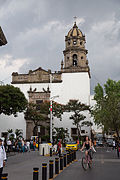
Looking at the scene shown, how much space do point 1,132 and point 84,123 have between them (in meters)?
17.4

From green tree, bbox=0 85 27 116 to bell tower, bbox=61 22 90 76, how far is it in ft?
58.6

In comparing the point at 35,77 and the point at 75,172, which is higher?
the point at 35,77

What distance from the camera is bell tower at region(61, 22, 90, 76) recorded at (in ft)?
173

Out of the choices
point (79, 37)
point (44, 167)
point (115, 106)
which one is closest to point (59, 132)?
point (115, 106)

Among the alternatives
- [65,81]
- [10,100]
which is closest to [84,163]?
[10,100]

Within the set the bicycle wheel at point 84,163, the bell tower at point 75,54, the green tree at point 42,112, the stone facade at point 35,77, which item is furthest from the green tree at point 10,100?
the bicycle wheel at point 84,163

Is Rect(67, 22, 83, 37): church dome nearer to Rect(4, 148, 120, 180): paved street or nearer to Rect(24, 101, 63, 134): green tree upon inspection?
Rect(24, 101, 63, 134): green tree

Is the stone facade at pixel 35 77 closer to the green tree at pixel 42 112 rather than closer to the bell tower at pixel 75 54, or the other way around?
the bell tower at pixel 75 54

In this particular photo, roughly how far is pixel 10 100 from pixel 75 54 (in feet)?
74.2

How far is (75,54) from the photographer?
53.7 meters

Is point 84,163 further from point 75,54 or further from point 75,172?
point 75,54

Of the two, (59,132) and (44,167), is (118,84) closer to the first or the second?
(59,132)

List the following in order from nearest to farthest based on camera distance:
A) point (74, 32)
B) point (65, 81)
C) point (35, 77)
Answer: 1. point (65, 81)
2. point (35, 77)
3. point (74, 32)

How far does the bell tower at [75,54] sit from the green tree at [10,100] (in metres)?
17.9
